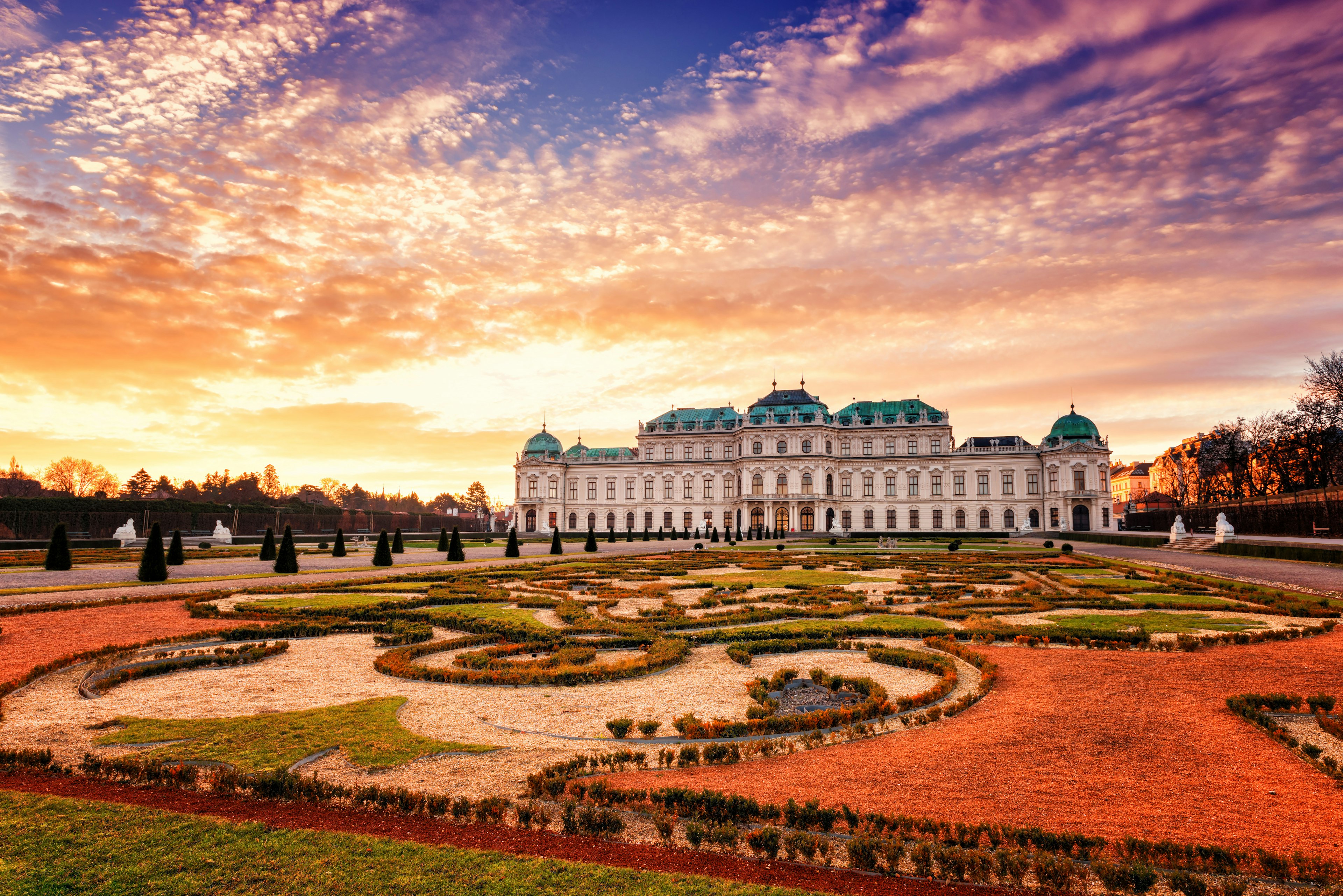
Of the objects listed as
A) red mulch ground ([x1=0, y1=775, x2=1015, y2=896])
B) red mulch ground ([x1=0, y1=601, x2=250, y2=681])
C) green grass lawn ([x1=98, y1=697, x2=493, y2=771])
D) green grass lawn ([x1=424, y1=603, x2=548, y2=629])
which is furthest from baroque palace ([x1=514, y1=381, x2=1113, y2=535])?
red mulch ground ([x1=0, y1=775, x2=1015, y2=896])

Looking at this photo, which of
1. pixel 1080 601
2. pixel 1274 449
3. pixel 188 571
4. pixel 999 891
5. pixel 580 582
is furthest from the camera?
pixel 1274 449

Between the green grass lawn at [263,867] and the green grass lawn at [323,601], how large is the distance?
9696 mm

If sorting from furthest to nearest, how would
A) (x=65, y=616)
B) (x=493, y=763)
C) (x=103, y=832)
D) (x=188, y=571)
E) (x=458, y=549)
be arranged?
(x=458, y=549) → (x=188, y=571) → (x=65, y=616) → (x=493, y=763) → (x=103, y=832)

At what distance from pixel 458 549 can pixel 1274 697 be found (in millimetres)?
25273

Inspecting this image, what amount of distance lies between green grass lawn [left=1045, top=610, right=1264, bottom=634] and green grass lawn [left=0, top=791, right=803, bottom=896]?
376 inches

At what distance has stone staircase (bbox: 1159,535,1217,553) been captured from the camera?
1253 inches

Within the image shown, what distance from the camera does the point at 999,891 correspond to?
3.58 m

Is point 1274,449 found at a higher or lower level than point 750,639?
higher

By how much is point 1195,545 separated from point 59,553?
47.8m

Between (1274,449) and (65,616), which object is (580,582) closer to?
(65,616)

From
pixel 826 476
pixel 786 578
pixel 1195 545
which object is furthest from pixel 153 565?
pixel 826 476

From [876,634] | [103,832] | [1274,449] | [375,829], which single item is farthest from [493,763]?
[1274,449]

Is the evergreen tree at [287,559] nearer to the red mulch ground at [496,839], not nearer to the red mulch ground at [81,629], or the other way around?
the red mulch ground at [81,629]

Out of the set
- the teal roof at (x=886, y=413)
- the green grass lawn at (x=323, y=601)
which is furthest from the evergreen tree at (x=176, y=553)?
the teal roof at (x=886, y=413)
